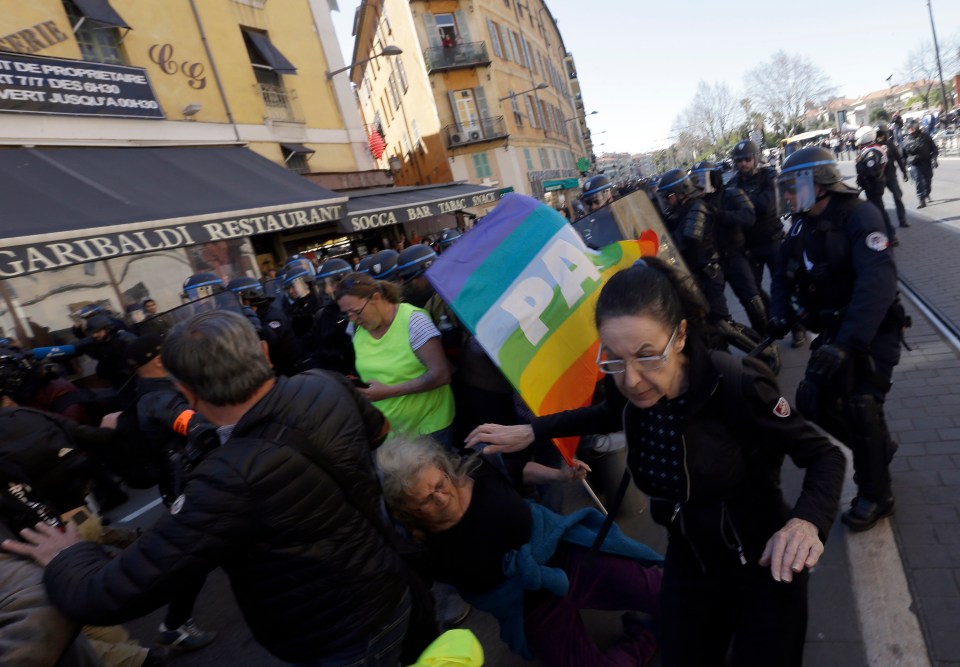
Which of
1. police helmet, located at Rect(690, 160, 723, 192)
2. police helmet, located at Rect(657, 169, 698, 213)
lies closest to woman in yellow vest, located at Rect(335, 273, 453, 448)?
police helmet, located at Rect(657, 169, 698, 213)

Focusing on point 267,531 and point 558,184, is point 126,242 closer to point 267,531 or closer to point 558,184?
point 267,531

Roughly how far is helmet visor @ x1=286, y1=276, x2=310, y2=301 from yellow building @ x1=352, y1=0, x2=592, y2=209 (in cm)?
2319

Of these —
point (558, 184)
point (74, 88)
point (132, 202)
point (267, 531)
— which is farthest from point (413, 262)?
point (558, 184)

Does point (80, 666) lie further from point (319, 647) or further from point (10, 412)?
point (10, 412)

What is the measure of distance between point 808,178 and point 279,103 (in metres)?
13.7

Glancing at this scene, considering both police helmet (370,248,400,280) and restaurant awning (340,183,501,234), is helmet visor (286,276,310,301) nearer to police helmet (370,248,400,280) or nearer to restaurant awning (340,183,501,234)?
police helmet (370,248,400,280)

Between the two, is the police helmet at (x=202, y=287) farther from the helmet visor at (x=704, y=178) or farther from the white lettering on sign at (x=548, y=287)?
the helmet visor at (x=704, y=178)

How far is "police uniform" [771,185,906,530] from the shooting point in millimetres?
2605

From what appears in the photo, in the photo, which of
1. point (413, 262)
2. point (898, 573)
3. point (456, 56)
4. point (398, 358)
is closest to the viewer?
point (898, 573)

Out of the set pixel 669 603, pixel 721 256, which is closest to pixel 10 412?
pixel 669 603

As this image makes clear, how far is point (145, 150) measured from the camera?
10.4 meters

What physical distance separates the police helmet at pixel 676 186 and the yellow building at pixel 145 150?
264 inches

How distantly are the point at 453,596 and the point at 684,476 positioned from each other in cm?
200

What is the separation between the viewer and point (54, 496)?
9.73 feet
